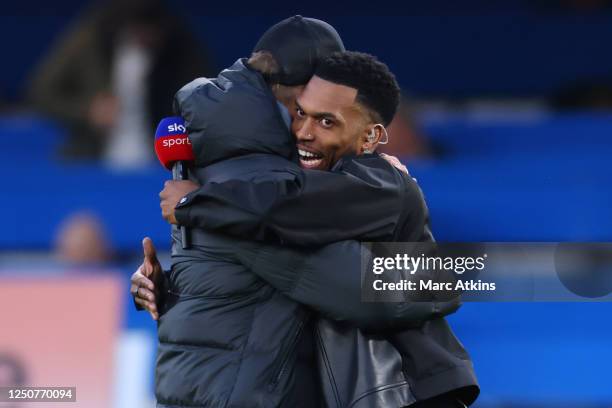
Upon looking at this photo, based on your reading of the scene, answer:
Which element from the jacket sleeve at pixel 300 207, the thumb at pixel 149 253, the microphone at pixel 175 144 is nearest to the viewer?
the jacket sleeve at pixel 300 207

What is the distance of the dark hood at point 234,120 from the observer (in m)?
2.83

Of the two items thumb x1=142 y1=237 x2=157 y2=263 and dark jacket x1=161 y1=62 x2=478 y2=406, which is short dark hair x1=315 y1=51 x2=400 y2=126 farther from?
thumb x1=142 y1=237 x2=157 y2=263

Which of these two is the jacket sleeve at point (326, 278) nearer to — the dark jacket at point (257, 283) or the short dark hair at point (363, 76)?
the dark jacket at point (257, 283)

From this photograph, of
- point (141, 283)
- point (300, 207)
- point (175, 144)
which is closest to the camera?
point (300, 207)

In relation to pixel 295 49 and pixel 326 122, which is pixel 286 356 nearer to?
pixel 326 122

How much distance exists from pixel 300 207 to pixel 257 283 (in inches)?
8.6

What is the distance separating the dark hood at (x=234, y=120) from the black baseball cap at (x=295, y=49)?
99 mm

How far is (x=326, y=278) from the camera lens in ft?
9.18

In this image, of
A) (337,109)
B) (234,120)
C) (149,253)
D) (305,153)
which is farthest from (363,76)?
(149,253)

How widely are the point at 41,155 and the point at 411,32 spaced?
2.48 m

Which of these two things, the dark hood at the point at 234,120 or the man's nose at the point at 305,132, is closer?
the dark hood at the point at 234,120

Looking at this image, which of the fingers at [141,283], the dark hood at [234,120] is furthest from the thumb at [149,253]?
the dark hood at [234,120]

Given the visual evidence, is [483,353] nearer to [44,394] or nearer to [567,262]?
[567,262]

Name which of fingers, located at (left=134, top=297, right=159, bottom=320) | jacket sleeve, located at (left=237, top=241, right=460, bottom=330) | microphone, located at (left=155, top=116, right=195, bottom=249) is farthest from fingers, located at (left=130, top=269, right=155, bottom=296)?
jacket sleeve, located at (left=237, top=241, right=460, bottom=330)
